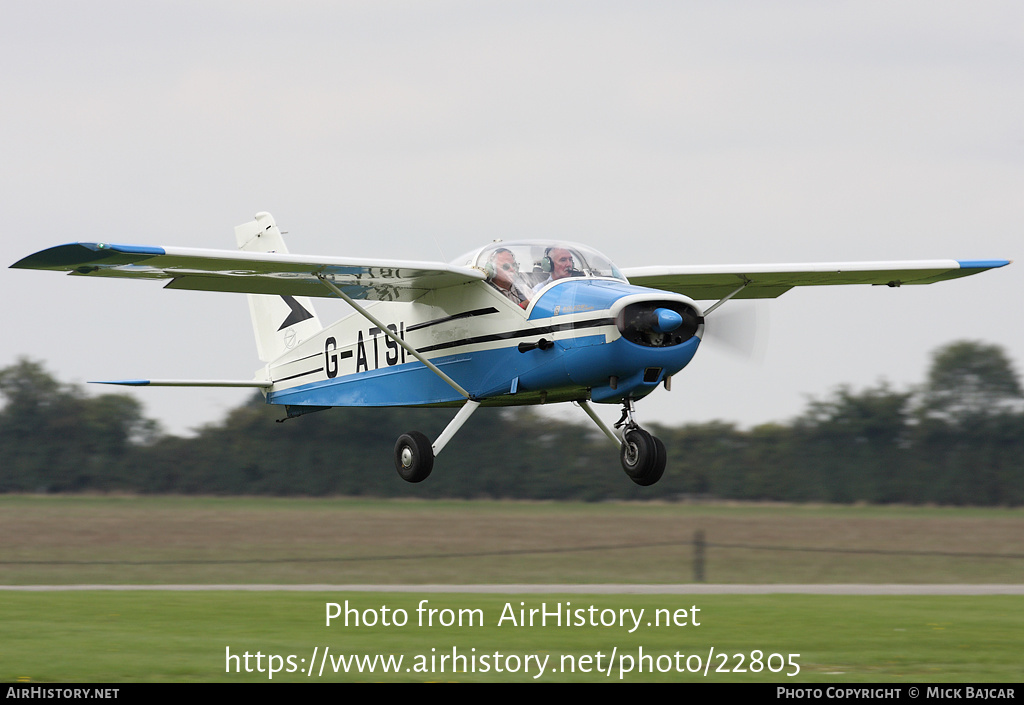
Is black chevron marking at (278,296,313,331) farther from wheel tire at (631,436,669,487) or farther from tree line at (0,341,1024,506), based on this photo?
tree line at (0,341,1024,506)

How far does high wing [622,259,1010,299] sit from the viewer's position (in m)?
17.2

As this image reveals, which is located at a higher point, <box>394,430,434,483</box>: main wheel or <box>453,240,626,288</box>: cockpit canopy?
<box>453,240,626,288</box>: cockpit canopy

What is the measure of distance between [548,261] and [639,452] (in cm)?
258

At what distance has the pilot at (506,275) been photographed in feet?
50.4

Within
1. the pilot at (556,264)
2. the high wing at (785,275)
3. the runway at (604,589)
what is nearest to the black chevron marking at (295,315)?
the high wing at (785,275)

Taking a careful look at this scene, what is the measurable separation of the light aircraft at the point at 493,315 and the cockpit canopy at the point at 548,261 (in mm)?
15

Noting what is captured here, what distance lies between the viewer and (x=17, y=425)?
215 feet

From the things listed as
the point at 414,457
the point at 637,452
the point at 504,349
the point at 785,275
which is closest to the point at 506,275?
the point at 504,349

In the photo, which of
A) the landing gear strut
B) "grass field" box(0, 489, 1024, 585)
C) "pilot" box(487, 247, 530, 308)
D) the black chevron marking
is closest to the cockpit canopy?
Answer: "pilot" box(487, 247, 530, 308)

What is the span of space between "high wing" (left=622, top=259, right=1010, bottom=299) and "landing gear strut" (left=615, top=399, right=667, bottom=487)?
317 cm

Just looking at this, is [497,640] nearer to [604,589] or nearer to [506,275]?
[506,275]

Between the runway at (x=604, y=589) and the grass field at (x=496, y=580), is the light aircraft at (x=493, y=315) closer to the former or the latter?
the grass field at (x=496, y=580)

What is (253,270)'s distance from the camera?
15781 mm
